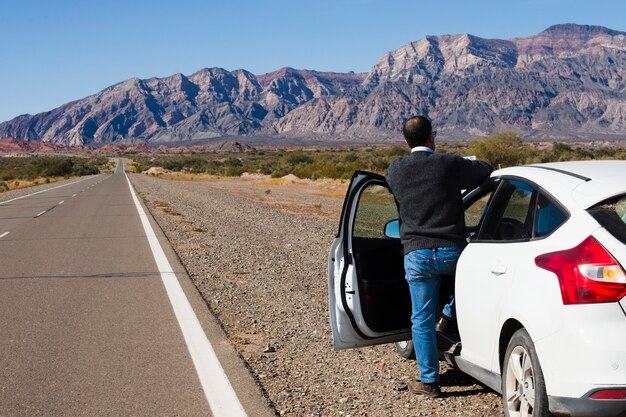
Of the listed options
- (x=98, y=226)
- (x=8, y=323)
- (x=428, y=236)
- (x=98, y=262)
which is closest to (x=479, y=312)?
(x=428, y=236)

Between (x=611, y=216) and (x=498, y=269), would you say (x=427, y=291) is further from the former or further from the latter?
(x=611, y=216)

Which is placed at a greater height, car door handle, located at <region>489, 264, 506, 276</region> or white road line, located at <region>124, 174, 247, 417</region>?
car door handle, located at <region>489, 264, 506, 276</region>

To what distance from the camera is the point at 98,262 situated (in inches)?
542

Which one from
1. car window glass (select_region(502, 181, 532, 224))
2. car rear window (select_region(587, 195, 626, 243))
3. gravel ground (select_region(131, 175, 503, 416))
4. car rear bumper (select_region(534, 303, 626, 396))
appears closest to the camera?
car rear bumper (select_region(534, 303, 626, 396))

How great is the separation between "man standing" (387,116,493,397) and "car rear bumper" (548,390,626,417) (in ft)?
5.08

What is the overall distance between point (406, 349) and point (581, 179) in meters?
2.67

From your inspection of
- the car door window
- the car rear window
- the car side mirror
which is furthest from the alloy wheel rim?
the car side mirror

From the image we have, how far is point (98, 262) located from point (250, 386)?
823 centimetres

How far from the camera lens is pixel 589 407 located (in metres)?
4.13

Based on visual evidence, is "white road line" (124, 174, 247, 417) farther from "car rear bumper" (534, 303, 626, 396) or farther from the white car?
"car rear bumper" (534, 303, 626, 396)

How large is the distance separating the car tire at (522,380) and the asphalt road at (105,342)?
63.3 inches

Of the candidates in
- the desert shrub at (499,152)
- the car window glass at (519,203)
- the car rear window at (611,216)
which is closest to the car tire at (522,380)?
the car rear window at (611,216)

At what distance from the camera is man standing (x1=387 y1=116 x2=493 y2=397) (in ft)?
18.6

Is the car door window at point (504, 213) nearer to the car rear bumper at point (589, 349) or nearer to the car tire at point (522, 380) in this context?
the car tire at point (522, 380)
